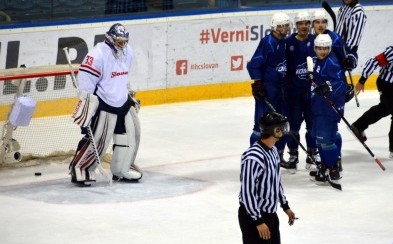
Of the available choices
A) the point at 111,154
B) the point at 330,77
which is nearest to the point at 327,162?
the point at 330,77

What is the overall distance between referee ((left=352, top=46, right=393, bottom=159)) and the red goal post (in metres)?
2.53

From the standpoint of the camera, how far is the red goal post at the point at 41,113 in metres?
10.4

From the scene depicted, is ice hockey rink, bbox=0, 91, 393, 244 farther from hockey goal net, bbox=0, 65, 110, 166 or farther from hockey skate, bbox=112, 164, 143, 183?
hockey goal net, bbox=0, 65, 110, 166

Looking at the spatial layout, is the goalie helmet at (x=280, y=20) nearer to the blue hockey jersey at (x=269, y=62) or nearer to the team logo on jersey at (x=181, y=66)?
the blue hockey jersey at (x=269, y=62)

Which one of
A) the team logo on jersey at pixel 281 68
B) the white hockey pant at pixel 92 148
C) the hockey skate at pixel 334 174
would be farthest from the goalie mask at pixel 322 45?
the white hockey pant at pixel 92 148

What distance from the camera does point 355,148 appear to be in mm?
11477

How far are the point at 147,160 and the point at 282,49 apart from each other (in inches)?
67.6

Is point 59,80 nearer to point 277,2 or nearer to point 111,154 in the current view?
point 111,154

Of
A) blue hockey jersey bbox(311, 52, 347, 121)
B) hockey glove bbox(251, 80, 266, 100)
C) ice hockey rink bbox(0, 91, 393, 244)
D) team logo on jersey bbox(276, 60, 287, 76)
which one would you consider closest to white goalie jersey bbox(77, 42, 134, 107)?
ice hockey rink bbox(0, 91, 393, 244)

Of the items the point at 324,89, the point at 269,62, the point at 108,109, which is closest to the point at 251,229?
the point at 324,89

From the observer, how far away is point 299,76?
10.0m

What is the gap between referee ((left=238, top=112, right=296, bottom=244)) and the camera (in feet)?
21.0

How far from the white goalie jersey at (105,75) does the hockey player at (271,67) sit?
1056mm

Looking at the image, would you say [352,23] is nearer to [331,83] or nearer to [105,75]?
[331,83]
